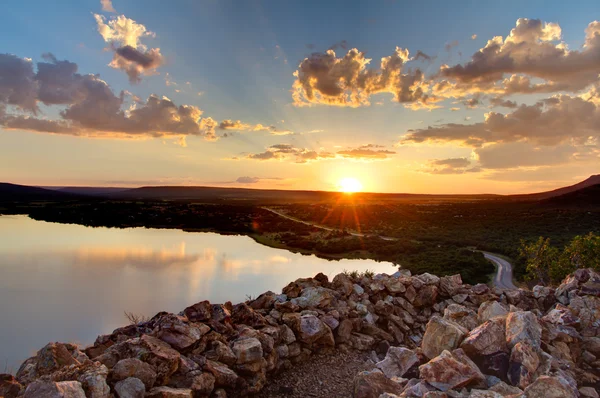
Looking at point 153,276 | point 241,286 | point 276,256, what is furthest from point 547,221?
point 153,276

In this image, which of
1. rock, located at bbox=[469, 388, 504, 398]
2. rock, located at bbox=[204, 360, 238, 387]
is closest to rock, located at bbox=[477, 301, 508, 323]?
rock, located at bbox=[469, 388, 504, 398]

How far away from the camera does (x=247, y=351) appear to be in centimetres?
830

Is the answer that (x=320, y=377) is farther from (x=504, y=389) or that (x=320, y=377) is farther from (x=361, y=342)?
(x=504, y=389)

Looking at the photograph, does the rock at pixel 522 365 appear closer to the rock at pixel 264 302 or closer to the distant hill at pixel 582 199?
the rock at pixel 264 302

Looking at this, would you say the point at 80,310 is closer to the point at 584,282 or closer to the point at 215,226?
the point at 584,282

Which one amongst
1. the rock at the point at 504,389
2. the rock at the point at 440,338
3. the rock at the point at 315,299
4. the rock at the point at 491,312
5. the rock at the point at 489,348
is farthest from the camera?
the rock at the point at 315,299

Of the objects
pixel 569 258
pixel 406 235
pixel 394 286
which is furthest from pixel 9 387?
pixel 406 235

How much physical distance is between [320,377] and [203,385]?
130 inches

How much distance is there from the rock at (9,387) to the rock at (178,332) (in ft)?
8.20

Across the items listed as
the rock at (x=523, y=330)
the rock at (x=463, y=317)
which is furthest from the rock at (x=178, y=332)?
the rock at (x=523, y=330)

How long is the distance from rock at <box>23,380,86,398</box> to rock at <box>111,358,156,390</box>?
82cm

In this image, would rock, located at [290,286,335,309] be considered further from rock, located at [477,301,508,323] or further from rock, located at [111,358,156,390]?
rock, located at [111,358,156,390]

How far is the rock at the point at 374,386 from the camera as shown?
6828mm

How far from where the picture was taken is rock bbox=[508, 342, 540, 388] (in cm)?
623
